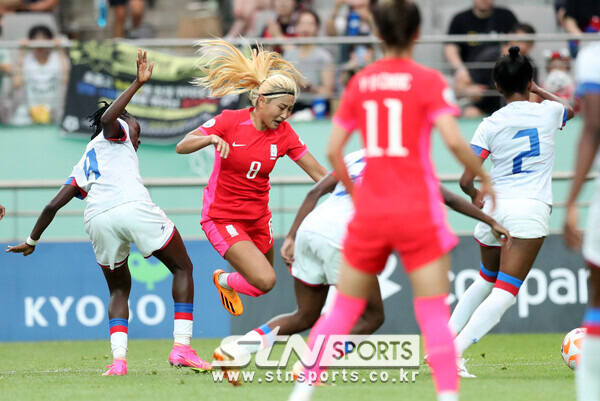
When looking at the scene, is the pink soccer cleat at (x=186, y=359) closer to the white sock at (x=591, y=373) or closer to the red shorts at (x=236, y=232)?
the red shorts at (x=236, y=232)

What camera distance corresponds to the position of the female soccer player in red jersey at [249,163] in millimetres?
7645

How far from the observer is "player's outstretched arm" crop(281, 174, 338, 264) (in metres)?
5.96

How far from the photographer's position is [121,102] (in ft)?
23.9

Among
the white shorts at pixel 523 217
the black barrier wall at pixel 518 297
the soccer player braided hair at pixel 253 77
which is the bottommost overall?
the black barrier wall at pixel 518 297

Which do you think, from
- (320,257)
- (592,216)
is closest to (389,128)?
(592,216)

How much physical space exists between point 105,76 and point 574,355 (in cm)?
802

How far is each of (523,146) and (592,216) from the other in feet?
8.65

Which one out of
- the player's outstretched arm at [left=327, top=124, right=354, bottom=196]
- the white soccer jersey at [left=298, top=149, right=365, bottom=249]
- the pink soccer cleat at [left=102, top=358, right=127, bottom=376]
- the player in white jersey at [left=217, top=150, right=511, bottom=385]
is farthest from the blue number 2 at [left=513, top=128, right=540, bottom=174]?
the pink soccer cleat at [left=102, top=358, right=127, bottom=376]

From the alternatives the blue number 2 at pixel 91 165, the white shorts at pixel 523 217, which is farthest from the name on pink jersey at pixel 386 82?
the blue number 2 at pixel 91 165

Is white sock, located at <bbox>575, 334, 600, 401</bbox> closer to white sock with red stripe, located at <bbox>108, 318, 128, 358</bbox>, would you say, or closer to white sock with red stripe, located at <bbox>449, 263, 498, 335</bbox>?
white sock with red stripe, located at <bbox>449, 263, 498, 335</bbox>

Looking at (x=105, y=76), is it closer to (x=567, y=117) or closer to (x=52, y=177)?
(x=52, y=177)

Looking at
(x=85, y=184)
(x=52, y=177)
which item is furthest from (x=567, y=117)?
(x=52, y=177)

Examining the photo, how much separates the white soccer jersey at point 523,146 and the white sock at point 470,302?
76 centimetres

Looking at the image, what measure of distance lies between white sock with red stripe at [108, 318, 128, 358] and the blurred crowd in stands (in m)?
6.02
